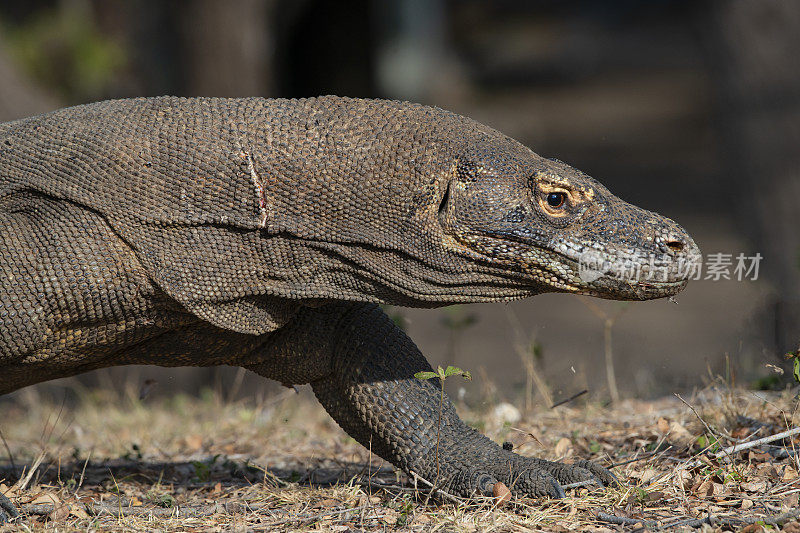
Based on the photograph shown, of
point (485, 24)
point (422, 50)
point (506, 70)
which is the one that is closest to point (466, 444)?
point (422, 50)

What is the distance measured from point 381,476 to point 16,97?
5.16 meters

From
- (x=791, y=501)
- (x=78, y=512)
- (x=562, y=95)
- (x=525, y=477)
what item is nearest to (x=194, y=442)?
(x=78, y=512)

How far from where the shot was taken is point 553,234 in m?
3.05

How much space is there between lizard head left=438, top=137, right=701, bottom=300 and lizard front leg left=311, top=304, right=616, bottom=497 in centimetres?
61

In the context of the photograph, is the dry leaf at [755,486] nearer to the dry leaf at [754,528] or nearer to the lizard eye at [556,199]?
the dry leaf at [754,528]

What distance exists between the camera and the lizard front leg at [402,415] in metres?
3.39

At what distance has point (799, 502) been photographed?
10.1 feet

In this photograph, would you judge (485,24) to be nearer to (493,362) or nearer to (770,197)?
(493,362)

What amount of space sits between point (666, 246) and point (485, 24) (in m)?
19.6

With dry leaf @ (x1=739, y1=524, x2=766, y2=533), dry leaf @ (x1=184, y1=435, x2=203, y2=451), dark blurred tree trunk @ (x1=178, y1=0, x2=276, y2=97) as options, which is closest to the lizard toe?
dry leaf @ (x1=739, y1=524, x2=766, y2=533)

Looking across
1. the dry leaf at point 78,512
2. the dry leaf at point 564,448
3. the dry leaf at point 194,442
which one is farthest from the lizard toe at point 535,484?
the dry leaf at point 194,442

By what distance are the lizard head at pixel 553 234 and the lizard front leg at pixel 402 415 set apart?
1.99 ft

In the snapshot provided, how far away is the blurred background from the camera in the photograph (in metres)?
6.70

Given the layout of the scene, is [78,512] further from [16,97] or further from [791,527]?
[16,97]
